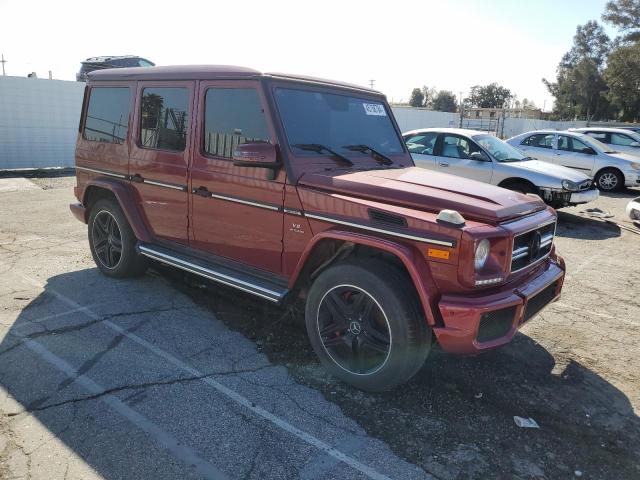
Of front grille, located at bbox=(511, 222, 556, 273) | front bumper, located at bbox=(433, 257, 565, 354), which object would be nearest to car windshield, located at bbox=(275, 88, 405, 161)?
front grille, located at bbox=(511, 222, 556, 273)

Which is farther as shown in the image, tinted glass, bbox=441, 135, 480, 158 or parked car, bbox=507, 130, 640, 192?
parked car, bbox=507, 130, 640, 192

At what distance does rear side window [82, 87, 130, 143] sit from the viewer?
16.4 ft

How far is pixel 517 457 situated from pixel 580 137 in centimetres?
1214

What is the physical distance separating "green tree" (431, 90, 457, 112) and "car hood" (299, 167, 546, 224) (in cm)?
6422

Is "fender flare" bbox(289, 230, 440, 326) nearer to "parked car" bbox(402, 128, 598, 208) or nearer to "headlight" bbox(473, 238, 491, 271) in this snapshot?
"headlight" bbox(473, 238, 491, 271)

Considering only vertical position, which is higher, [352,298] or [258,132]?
[258,132]

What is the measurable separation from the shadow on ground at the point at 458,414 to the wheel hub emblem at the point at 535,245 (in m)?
0.93

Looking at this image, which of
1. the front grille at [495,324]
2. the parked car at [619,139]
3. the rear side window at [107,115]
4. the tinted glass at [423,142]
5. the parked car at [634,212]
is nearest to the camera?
the front grille at [495,324]

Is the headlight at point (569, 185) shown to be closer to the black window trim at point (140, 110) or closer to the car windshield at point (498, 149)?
the car windshield at point (498, 149)

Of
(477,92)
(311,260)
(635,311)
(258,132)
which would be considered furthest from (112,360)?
(477,92)

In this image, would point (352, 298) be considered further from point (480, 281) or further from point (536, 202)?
point (536, 202)

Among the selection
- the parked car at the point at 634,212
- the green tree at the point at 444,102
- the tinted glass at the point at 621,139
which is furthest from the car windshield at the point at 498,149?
the green tree at the point at 444,102

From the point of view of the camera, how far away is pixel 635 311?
16.7 ft

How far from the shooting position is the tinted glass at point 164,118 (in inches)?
173
